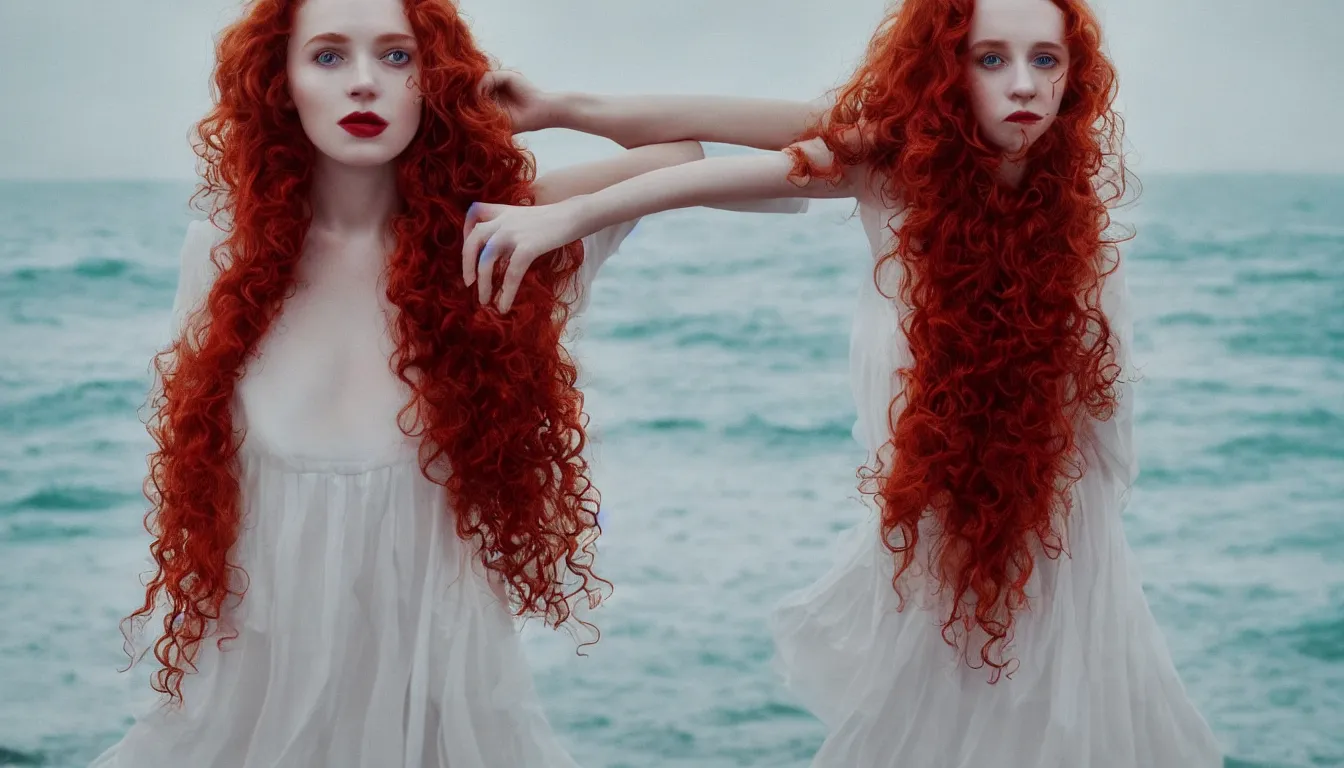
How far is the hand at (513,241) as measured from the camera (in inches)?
99.2

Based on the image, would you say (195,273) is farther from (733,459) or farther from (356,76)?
(733,459)

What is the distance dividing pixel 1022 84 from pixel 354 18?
108 centimetres

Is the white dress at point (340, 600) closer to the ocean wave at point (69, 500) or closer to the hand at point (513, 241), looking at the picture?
the hand at point (513, 241)

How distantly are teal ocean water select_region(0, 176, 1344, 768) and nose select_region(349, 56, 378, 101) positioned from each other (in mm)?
718

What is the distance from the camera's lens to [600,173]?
8.87ft

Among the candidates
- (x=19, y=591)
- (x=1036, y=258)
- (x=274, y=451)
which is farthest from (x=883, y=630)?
(x=19, y=591)

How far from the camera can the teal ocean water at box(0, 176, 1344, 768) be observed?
15.7 ft

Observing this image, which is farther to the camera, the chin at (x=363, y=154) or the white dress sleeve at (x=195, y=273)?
the white dress sleeve at (x=195, y=273)

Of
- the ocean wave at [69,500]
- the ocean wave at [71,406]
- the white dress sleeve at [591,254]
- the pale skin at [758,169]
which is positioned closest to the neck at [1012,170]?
the pale skin at [758,169]

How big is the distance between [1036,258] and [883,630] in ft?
2.28

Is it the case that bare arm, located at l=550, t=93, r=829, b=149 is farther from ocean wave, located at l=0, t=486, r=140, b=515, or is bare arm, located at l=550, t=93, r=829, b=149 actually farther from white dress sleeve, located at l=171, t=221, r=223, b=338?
ocean wave, located at l=0, t=486, r=140, b=515

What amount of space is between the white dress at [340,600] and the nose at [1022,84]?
3.61ft

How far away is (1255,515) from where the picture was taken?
24.0 feet

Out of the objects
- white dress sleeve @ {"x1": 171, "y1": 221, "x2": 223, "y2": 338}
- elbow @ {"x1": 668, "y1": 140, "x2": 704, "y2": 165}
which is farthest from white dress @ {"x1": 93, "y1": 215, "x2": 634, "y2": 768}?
elbow @ {"x1": 668, "y1": 140, "x2": 704, "y2": 165}
